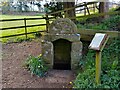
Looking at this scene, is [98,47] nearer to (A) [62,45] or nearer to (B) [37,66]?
(B) [37,66]

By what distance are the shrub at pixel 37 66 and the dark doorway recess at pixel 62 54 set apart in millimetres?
537

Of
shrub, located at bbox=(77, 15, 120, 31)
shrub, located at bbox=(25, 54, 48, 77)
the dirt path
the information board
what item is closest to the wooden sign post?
the information board

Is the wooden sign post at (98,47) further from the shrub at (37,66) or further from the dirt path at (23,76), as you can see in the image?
the shrub at (37,66)

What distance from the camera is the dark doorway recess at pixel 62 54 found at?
263 inches

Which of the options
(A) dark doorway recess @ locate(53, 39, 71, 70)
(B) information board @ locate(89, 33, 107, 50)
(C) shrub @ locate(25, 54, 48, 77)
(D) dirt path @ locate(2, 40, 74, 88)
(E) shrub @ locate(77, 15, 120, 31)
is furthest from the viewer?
(E) shrub @ locate(77, 15, 120, 31)

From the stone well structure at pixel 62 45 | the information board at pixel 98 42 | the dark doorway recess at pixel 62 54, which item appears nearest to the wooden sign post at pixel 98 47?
the information board at pixel 98 42

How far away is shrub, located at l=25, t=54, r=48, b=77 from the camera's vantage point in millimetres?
5898

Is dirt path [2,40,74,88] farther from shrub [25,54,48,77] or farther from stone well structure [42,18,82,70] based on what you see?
stone well structure [42,18,82,70]

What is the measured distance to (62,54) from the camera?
672cm

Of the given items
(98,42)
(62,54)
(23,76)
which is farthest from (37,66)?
(98,42)

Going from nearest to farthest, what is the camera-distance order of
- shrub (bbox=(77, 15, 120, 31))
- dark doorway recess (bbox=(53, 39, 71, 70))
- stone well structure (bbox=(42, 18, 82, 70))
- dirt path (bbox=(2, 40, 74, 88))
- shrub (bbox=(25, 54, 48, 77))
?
dirt path (bbox=(2, 40, 74, 88)) → shrub (bbox=(25, 54, 48, 77)) → stone well structure (bbox=(42, 18, 82, 70)) → dark doorway recess (bbox=(53, 39, 71, 70)) → shrub (bbox=(77, 15, 120, 31))

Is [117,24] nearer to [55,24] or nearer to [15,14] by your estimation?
[55,24]

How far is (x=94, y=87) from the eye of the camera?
4523mm

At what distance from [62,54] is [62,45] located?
0.89 feet
